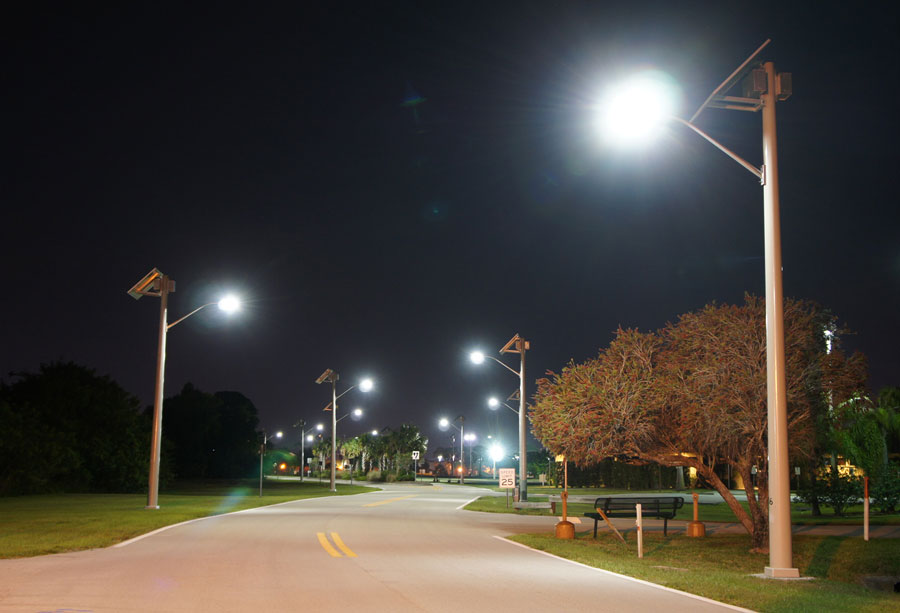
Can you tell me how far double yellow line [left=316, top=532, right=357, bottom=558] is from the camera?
15.4m

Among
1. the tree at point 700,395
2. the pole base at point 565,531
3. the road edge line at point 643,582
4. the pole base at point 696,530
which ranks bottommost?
the pole base at point 696,530

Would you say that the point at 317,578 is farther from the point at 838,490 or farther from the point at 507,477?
the point at 838,490

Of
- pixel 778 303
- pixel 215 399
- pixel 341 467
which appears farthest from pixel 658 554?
pixel 341 467

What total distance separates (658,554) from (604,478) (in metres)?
56.0

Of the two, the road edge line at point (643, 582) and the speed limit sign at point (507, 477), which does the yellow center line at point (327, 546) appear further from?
the speed limit sign at point (507, 477)

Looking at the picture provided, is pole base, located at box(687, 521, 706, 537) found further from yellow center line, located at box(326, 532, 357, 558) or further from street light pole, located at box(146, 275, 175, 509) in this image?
street light pole, located at box(146, 275, 175, 509)

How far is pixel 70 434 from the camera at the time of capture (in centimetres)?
6294

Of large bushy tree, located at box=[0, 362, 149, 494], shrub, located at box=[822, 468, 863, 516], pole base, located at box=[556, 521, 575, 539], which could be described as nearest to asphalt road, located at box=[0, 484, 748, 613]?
pole base, located at box=[556, 521, 575, 539]

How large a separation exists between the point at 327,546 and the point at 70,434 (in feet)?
173

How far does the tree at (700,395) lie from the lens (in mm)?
17578

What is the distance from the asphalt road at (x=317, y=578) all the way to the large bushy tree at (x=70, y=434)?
42617 mm

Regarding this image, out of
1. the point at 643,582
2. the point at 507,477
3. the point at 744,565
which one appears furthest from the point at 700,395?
the point at 507,477

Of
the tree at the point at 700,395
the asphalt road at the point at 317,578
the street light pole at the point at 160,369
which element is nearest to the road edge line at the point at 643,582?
the asphalt road at the point at 317,578

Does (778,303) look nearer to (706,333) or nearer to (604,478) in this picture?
(706,333)
